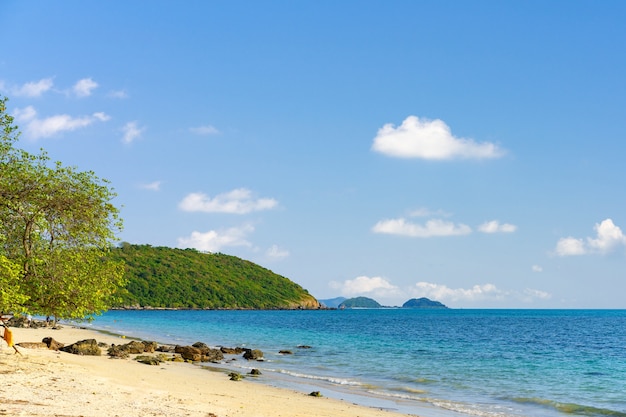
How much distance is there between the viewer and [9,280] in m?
24.4

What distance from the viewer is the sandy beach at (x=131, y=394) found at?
19219 mm

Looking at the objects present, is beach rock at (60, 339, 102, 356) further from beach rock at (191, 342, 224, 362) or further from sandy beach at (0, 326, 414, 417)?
beach rock at (191, 342, 224, 362)

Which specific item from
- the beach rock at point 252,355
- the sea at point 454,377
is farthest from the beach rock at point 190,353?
the beach rock at point 252,355

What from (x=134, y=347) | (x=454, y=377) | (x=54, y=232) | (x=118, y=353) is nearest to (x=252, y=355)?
(x=134, y=347)

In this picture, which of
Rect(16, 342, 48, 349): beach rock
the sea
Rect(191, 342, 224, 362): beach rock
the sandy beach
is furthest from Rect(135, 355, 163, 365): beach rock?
Rect(16, 342, 48, 349): beach rock

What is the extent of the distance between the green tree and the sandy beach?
11.6ft

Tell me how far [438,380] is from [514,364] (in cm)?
1607

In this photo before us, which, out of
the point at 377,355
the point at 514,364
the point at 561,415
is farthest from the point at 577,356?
the point at 561,415

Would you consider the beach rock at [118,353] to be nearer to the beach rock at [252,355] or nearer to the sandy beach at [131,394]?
the sandy beach at [131,394]

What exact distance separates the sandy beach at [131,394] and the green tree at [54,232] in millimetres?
3529

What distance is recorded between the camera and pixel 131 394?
74.9 ft

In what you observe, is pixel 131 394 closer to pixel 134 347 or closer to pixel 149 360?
pixel 149 360

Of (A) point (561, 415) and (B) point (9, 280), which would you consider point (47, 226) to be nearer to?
(B) point (9, 280)

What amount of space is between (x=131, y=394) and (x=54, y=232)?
9.59m
